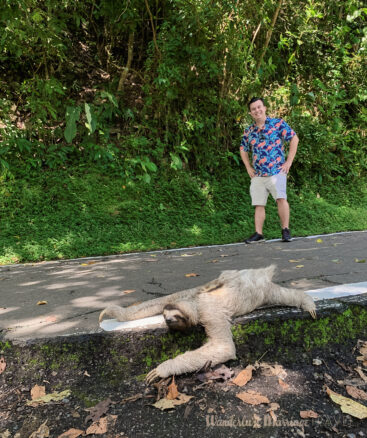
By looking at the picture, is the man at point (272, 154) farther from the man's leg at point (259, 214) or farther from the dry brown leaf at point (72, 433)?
the dry brown leaf at point (72, 433)

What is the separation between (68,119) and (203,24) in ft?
9.46

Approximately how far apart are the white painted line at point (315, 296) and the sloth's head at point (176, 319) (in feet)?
0.38

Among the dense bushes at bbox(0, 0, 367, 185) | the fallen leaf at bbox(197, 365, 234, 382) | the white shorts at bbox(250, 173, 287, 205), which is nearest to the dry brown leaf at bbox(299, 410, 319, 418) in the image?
the fallen leaf at bbox(197, 365, 234, 382)

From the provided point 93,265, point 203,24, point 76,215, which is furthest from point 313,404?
point 203,24

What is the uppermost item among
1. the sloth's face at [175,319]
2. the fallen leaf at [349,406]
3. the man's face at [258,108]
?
the man's face at [258,108]

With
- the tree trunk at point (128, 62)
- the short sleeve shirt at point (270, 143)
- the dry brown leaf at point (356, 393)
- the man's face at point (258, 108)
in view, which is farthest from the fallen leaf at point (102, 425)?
the tree trunk at point (128, 62)

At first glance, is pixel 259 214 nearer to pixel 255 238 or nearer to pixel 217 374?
pixel 255 238

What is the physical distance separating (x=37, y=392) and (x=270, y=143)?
4.52 metres

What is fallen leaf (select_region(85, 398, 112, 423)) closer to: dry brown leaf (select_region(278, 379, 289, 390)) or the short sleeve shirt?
dry brown leaf (select_region(278, 379, 289, 390))

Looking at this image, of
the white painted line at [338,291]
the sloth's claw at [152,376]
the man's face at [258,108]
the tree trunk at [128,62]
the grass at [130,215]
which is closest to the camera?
the sloth's claw at [152,376]

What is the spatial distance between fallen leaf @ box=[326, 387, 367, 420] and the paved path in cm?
124

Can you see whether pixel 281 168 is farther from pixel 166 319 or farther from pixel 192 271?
pixel 166 319

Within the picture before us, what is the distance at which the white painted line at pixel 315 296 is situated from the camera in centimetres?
228

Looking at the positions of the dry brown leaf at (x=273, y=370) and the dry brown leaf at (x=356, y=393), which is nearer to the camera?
the dry brown leaf at (x=356, y=393)
